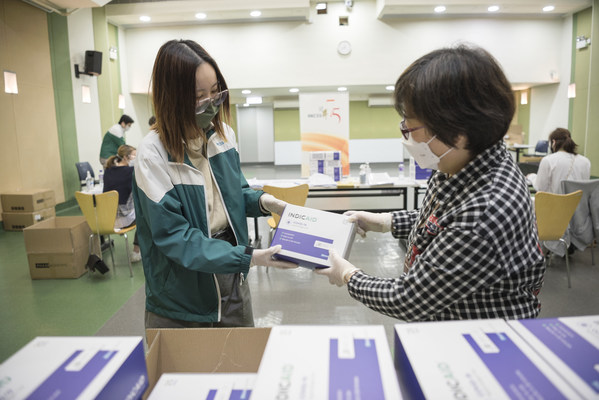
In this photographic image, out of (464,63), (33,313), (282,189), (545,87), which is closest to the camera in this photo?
(464,63)

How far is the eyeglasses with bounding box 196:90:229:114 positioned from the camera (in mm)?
1362

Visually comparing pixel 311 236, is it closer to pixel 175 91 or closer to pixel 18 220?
pixel 175 91

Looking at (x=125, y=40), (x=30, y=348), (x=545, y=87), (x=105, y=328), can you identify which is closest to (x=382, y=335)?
(x=30, y=348)

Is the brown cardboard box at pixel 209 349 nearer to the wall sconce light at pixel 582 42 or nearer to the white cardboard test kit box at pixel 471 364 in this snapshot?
the white cardboard test kit box at pixel 471 364

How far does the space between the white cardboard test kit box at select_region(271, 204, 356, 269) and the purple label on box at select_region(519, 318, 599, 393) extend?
814mm

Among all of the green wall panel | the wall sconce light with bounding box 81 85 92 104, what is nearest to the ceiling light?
the wall sconce light with bounding box 81 85 92 104

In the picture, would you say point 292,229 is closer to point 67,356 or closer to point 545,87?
point 67,356

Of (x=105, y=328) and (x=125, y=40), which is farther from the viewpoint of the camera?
(x=125, y=40)

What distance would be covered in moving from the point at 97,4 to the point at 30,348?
7.97 m

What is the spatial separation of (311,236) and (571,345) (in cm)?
99

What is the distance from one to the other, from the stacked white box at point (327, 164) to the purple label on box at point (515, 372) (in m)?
4.90

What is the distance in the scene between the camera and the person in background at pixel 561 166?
13.8ft

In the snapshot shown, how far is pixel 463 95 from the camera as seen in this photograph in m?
0.95

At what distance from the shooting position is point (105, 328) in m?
3.05
